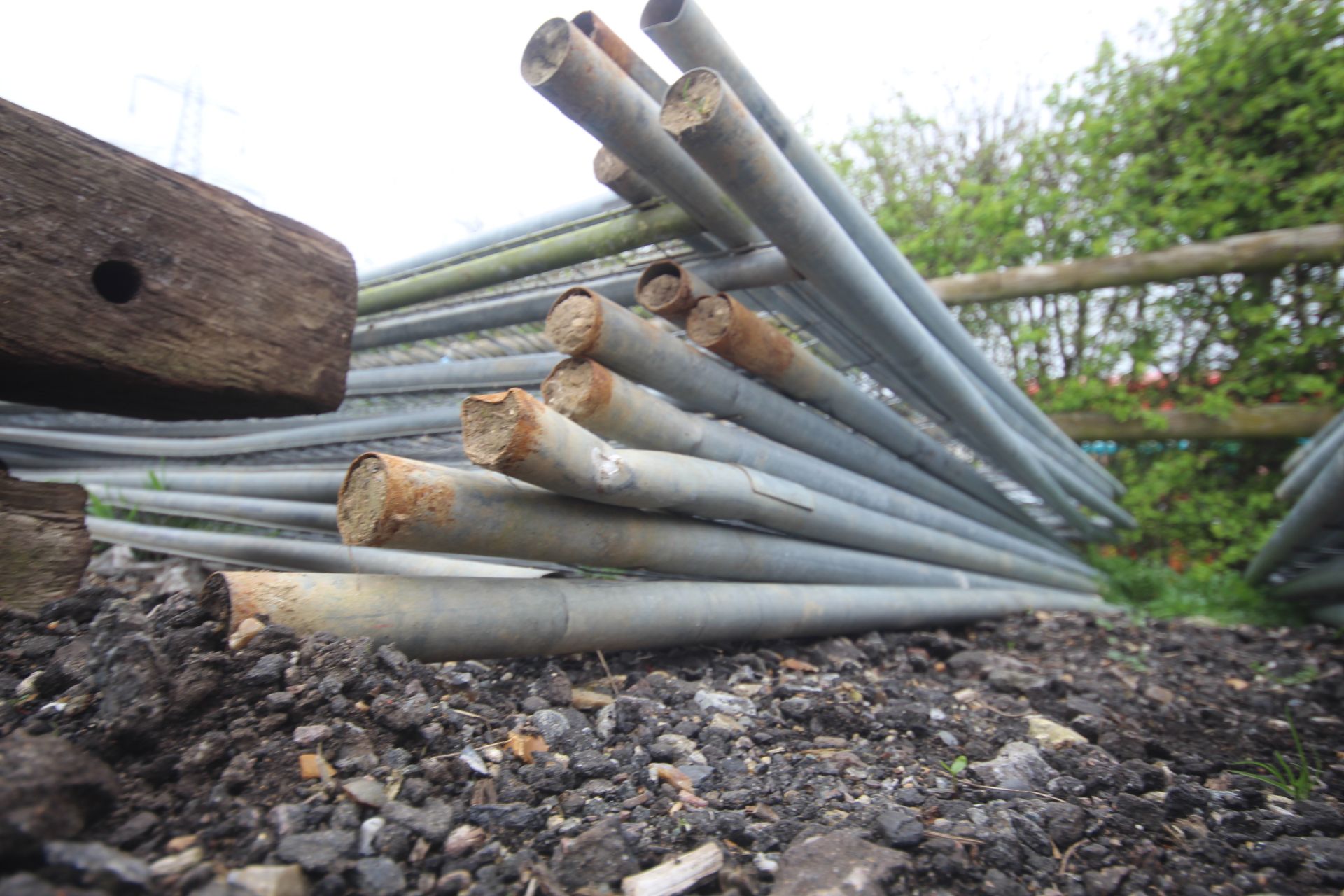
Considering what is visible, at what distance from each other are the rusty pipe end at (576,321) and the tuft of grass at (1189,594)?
13.2 feet

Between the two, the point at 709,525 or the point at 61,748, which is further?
the point at 709,525

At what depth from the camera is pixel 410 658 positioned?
1.48 meters

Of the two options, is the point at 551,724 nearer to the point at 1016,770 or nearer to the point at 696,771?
the point at 696,771

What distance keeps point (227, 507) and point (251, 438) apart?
636 mm

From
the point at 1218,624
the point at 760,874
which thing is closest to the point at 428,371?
the point at 760,874

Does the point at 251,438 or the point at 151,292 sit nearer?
the point at 151,292

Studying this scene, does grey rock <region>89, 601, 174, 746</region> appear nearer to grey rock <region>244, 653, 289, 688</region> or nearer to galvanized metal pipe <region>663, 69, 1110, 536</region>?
grey rock <region>244, 653, 289, 688</region>

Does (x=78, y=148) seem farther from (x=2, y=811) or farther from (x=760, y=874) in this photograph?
(x=760, y=874)

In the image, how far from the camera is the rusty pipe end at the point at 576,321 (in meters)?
1.81

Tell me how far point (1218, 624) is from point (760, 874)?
405 centimetres

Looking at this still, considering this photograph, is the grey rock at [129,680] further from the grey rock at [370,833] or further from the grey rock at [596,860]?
the grey rock at [596,860]

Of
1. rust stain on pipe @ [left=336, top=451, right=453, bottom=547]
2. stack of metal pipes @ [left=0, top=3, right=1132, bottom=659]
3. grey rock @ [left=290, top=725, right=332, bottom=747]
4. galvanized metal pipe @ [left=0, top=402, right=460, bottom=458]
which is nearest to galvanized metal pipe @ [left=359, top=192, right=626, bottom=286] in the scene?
stack of metal pipes @ [left=0, top=3, right=1132, bottom=659]

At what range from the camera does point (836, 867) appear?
44.2 inches

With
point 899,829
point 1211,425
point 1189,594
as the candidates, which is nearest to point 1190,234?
point 1211,425
